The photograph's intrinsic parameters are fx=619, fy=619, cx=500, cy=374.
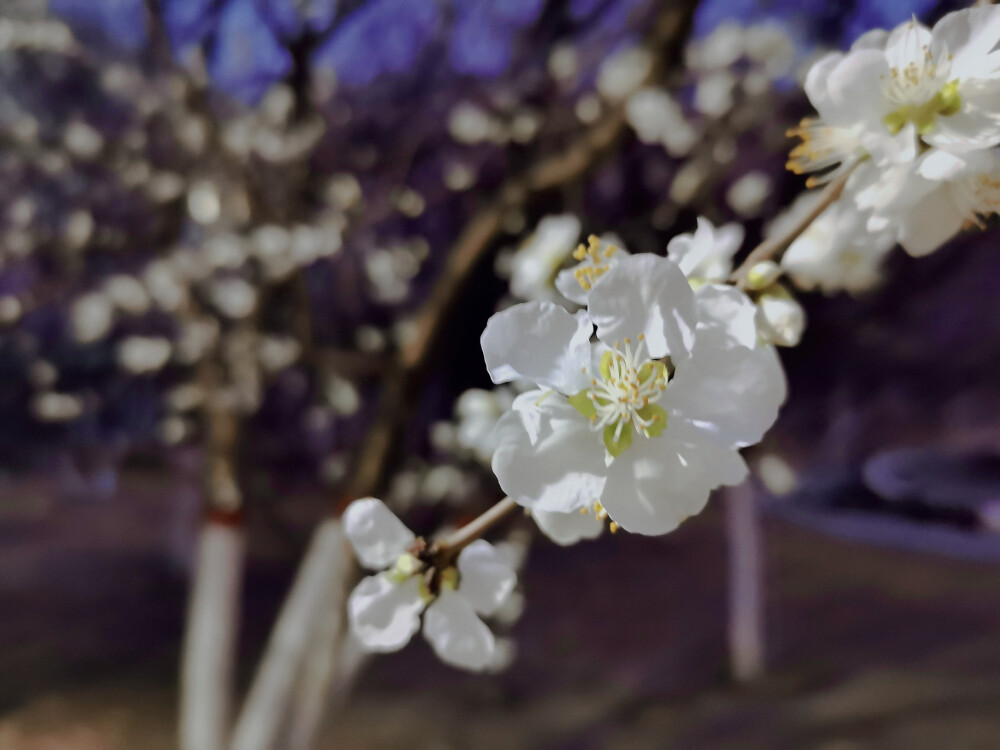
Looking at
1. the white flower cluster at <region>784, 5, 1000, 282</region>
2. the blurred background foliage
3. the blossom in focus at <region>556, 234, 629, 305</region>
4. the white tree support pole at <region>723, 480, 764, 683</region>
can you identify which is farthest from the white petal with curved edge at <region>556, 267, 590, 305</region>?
the white tree support pole at <region>723, 480, 764, 683</region>

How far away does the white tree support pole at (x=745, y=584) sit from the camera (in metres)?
1.43

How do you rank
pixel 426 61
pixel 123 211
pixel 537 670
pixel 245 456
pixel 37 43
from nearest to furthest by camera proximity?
1. pixel 37 43
2. pixel 245 456
3. pixel 426 61
4. pixel 537 670
5. pixel 123 211

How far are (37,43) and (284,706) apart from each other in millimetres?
1440

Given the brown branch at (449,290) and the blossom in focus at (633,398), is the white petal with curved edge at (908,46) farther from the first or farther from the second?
the brown branch at (449,290)

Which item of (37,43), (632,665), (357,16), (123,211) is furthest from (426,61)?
(632,665)

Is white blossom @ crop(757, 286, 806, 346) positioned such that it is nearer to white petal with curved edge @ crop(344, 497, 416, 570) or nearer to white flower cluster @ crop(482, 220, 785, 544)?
white flower cluster @ crop(482, 220, 785, 544)

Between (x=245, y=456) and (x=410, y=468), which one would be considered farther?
(x=410, y=468)

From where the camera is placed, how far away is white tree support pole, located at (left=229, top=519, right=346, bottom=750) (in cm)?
131

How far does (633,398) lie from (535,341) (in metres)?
0.05

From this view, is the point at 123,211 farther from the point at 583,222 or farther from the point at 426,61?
the point at 583,222

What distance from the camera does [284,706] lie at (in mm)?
1339

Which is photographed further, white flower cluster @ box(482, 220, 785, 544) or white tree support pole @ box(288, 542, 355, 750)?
white tree support pole @ box(288, 542, 355, 750)

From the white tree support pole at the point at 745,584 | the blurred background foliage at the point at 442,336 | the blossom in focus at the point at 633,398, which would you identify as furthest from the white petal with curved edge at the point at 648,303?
the white tree support pole at the point at 745,584

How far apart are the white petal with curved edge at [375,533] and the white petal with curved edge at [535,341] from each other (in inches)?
7.3
